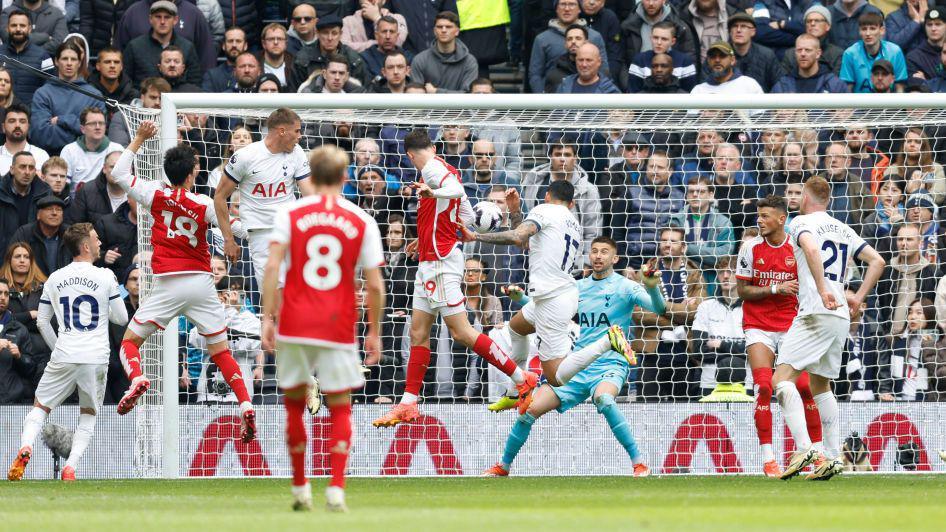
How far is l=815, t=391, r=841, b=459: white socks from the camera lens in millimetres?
12477

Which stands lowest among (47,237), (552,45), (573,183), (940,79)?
(47,237)

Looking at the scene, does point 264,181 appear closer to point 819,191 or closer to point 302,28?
point 819,191

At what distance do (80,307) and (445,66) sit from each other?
253 inches

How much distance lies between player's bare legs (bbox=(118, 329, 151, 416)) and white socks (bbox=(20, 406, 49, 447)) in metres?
1.05

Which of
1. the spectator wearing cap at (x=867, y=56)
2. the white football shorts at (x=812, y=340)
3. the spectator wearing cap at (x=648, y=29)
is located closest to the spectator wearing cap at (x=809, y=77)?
the spectator wearing cap at (x=867, y=56)

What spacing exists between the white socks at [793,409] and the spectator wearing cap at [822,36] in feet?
23.3

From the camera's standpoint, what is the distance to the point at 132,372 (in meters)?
12.5

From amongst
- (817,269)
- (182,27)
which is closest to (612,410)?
(817,269)

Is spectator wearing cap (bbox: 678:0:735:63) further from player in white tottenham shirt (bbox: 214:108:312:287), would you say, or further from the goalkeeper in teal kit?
player in white tottenham shirt (bbox: 214:108:312:287)

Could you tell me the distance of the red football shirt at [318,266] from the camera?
846 cm

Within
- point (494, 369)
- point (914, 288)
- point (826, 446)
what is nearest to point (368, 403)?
point (494, 369)

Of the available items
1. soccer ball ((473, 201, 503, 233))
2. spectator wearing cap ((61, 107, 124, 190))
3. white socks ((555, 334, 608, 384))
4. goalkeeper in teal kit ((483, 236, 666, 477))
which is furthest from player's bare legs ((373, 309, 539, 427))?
spectator wearing cap ((61, 107, 124, 190))

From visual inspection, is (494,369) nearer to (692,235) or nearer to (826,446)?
(692,235)

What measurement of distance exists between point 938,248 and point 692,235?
8.51 ft
